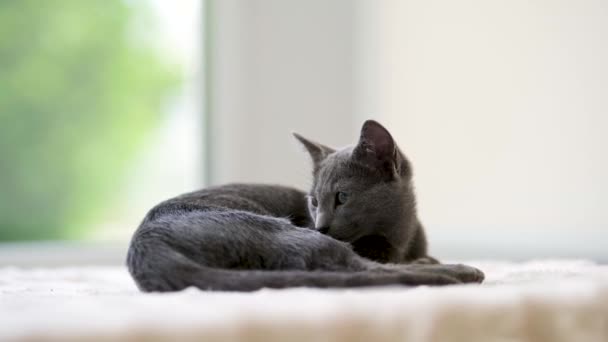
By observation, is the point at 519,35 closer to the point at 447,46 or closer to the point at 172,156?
the point at 447,46

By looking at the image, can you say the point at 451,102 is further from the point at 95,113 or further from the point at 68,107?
the point at 68,107

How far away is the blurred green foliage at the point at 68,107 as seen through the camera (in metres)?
3.23

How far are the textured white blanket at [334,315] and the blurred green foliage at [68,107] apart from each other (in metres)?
2.12

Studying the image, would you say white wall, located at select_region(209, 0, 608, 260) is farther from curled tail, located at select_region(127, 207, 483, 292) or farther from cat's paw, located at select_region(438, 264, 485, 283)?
curled tail, located at select_region(127, 207, 483, 292)

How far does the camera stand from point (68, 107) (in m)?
3.34

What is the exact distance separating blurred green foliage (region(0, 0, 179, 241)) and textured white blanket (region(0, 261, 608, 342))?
6.95 ft

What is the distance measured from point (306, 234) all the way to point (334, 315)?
0.43 meters

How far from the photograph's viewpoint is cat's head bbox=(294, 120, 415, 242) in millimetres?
1755

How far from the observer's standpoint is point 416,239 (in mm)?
1968

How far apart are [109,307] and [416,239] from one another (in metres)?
1.08

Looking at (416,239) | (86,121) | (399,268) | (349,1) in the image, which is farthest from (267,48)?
(399,268)

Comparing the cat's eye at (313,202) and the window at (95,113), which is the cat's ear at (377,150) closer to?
the cat's eye at (313,202)

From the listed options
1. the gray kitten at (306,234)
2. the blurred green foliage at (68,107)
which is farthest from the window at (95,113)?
the gray kitten at (306,234)

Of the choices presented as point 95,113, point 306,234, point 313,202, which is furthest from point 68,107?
point 306,234
